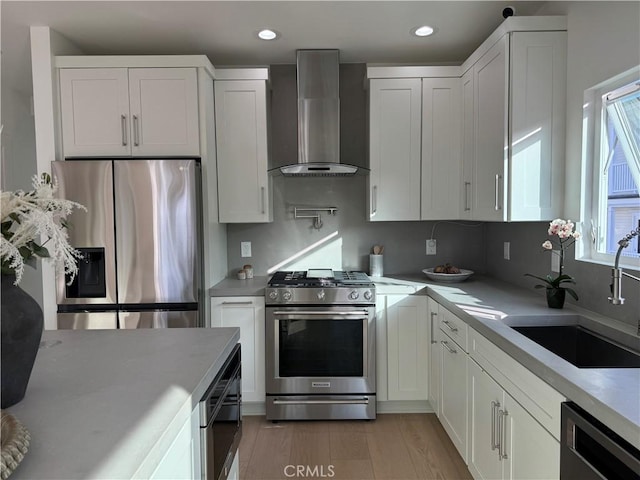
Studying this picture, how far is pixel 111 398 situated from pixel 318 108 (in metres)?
2.40

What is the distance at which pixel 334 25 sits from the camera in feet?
8.05

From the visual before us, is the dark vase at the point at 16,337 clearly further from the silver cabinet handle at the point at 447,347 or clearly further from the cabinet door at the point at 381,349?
the cabinet door at the point at 381,349

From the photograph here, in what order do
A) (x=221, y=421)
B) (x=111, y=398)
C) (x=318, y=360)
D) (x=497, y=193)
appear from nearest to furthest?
1. (x=111, y=398)
2. (x=221, y=421)
3. (x=497, y=193)
4. (x=318, y=360)

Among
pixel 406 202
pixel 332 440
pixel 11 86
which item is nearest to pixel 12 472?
pixel 332 440

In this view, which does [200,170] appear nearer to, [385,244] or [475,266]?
[385,244]

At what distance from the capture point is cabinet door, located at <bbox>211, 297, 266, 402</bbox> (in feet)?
8.66

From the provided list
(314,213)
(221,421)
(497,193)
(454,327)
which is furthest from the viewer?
(314,213)

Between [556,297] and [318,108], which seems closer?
[556,297]

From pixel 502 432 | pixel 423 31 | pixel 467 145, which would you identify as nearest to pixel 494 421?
pixel 502 432

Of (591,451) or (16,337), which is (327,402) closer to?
(591,451)

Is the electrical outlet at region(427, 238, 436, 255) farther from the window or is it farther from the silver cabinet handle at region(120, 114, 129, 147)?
the silver cabinet handle at region(120, 114, 129, 147)

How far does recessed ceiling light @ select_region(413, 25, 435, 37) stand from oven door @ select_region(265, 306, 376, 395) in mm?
1865

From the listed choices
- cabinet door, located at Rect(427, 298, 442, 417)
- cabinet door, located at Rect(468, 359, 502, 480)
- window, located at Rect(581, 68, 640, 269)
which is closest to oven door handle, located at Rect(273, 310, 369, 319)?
cabinet door, located at Rect(427, 298, 442, 417)

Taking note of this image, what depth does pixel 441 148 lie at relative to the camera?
2.82m
